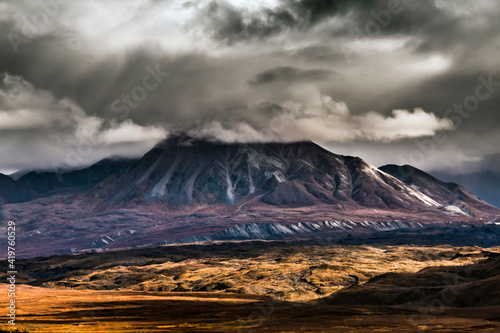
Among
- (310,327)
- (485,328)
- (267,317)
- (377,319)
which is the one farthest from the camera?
(267,317)

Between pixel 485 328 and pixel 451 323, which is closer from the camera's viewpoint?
pixel 485 328

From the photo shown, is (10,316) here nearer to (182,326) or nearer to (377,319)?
(182,326)

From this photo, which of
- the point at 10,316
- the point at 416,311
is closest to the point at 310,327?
the point at 416,311

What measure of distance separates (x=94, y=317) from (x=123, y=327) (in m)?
34.2

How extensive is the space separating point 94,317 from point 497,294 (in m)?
137

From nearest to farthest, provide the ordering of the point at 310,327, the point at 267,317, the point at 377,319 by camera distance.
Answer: the point at 310,327
the point at 377,319
the point at 267,317

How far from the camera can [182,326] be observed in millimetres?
160250

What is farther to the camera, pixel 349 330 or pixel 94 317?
pixel 94 317

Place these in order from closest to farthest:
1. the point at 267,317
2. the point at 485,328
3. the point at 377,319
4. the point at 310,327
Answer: the point at 485,328 < the point at 310,327 < the point at 377,319 < the point at 267,317

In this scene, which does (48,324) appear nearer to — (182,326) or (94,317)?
(94,317)

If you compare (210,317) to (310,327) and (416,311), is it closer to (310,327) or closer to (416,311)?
(310,327)

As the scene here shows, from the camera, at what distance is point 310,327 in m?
152

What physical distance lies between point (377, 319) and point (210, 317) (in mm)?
53749

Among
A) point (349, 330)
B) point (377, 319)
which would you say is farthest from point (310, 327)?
point (377, 319)
